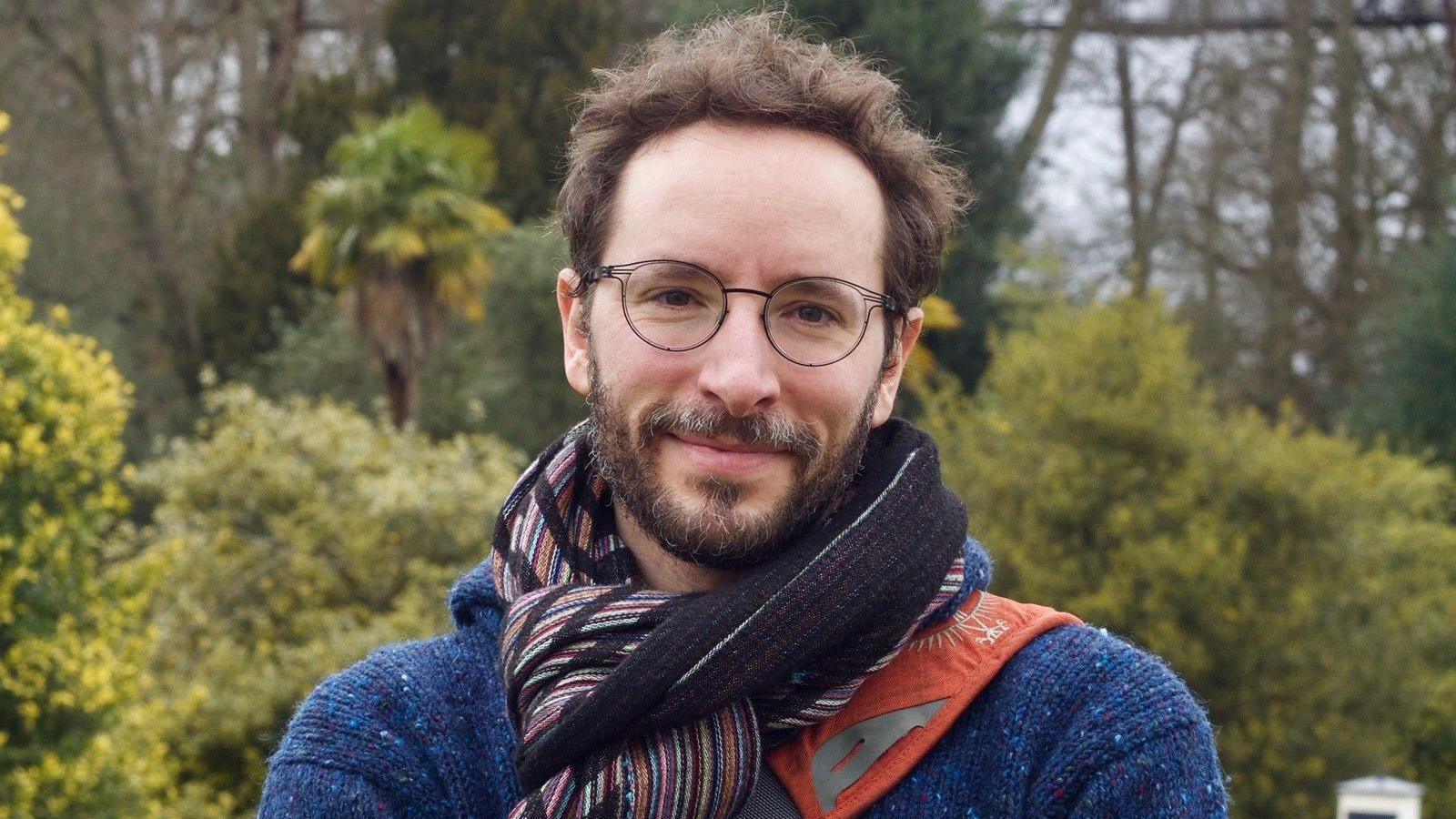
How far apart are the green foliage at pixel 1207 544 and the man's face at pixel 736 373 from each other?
836 cm

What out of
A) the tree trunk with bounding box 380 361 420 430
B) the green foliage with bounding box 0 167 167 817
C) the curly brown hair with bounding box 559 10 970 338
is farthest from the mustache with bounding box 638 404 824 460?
the tree trunk with bounding box 380 361 420 430

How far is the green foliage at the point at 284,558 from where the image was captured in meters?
9.91

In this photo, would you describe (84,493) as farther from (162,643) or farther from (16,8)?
(16,8)

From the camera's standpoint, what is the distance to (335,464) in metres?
12.1

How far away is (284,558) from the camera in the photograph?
11.4 meters

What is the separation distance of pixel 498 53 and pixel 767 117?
19680 mm

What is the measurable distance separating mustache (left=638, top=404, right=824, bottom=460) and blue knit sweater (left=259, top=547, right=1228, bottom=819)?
0.35 m

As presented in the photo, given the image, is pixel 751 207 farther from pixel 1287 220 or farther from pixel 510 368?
pixel 1287 220

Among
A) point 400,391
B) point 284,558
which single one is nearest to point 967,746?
point 284,558

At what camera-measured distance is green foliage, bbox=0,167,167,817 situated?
5.45m

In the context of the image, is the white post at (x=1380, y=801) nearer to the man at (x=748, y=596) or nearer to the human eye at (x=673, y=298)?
the man at (x=748, y=596)

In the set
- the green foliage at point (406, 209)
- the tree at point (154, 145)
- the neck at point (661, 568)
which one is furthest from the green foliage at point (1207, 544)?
the tree at point (154, 145)

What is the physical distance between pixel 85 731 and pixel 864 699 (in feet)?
16.4

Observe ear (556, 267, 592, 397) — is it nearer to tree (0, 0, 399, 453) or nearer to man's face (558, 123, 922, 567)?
man's face (558, 123, 922, 567)
